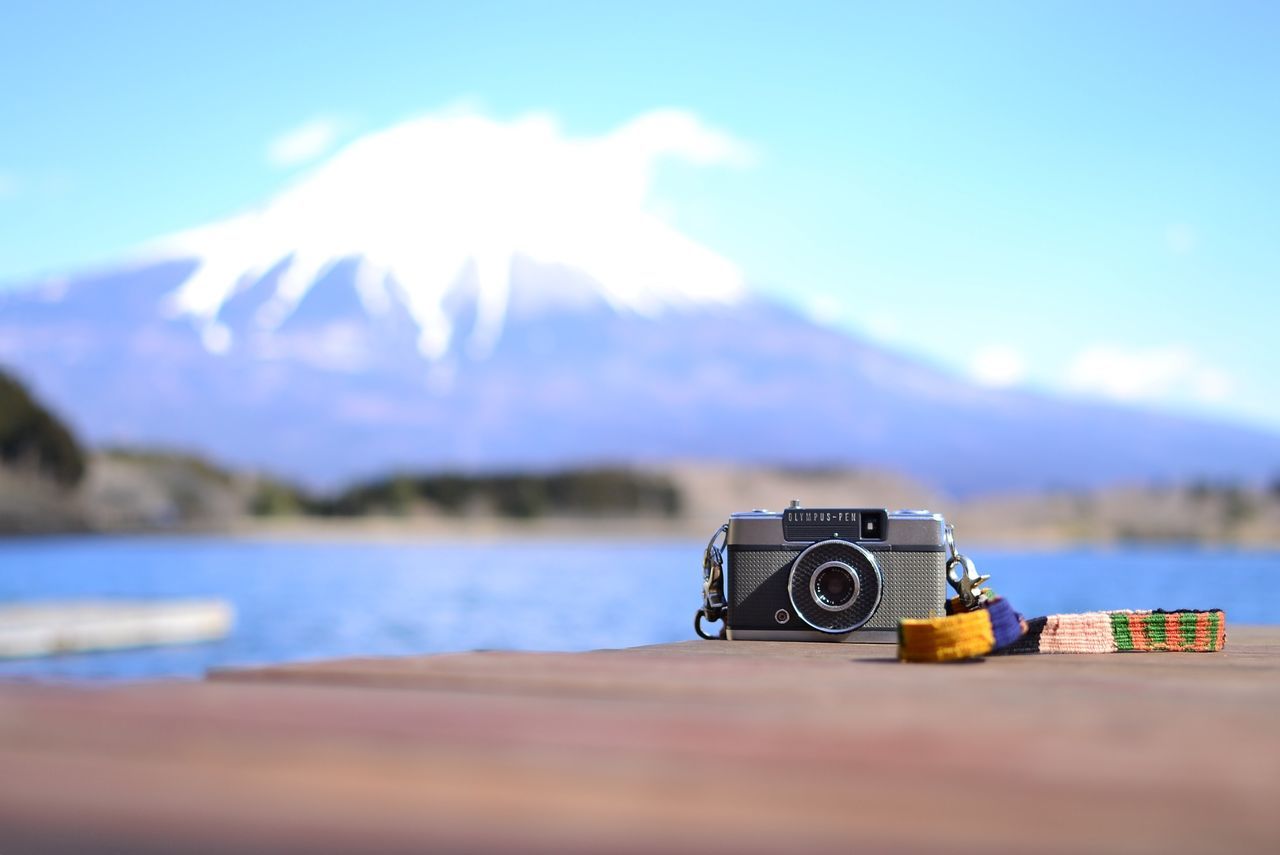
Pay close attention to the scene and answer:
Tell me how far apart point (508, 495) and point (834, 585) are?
96.8 metres

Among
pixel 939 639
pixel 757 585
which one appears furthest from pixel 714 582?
pixel 939 639

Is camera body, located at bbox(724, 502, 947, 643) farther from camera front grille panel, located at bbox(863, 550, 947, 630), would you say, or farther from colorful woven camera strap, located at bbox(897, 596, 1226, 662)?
colorful woven camera strap, located at bbox(897, 596, 1226, 662)

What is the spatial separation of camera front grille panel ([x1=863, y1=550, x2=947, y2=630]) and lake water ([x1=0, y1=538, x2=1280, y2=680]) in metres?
1.84

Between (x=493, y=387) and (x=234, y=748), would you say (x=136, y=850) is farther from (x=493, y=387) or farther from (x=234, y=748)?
(x=493, y=387)

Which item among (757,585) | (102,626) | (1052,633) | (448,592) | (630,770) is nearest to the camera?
(630,770)

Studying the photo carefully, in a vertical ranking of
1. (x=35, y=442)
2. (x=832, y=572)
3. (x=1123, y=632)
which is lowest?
(x=1123, y=632)

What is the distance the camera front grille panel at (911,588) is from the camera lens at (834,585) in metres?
0.06

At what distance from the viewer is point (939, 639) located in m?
2.24

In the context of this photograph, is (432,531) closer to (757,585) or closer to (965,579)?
(757,585)

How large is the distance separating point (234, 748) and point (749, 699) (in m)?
0.57

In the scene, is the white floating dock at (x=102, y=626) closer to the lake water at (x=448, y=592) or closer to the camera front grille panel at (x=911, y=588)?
the lake water at (x=448, y=592)

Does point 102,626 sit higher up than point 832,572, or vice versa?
point 832,572

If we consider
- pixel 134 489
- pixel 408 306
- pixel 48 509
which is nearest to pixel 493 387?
pixel 408 306

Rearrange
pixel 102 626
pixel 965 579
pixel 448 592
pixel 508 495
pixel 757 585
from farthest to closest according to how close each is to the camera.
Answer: pixel 508 495 → pixel 448 592 → pixel 102 626 → pixel 757 585 → pixel 965 579
